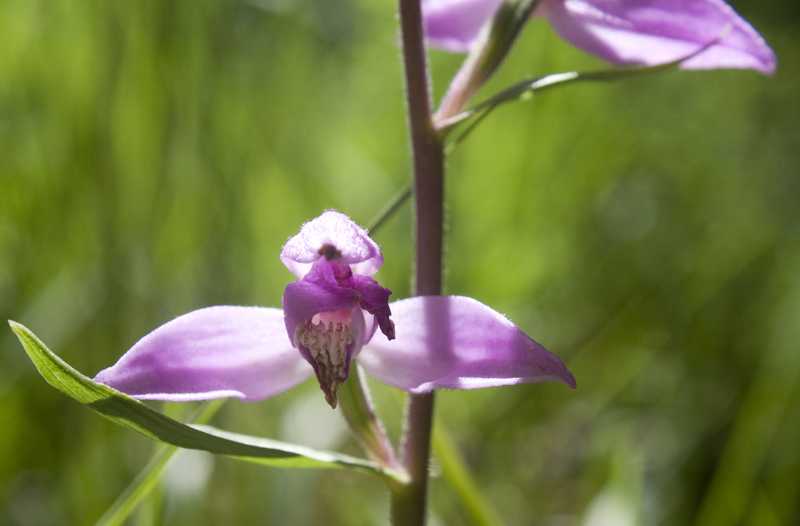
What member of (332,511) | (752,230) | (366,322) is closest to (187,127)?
(332,511)

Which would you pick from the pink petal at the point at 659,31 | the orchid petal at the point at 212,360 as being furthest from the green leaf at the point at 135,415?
the pink petal at the point at 659,31

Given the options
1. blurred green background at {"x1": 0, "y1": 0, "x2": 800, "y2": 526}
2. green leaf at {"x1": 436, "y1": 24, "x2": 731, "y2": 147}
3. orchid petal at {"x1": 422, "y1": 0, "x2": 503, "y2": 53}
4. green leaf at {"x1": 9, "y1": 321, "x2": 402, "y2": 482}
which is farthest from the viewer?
blurred green background at {"x1": 0, "y1": 0, "x2": 800, "y2": 526}

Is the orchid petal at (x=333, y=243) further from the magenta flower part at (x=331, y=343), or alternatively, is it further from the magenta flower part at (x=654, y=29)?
the magenta flower part at (x=654, y=29)

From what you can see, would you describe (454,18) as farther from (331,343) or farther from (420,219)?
(331,343)

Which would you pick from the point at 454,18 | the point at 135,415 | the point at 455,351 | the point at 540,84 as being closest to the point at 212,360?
the point at 135,415

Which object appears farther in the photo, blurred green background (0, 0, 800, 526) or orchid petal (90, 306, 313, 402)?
blurred green background (0, 0, 800, 526)

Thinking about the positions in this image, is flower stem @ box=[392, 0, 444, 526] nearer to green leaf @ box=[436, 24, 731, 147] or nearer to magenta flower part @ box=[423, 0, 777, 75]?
green leaf @ box=[436, 24, 731, 147]

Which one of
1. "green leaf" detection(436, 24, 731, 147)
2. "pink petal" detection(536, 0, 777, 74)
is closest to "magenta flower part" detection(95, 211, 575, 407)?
"green leaf" detection(436, 24, 731, 147)

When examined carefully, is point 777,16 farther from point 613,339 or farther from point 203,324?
point 203,324
